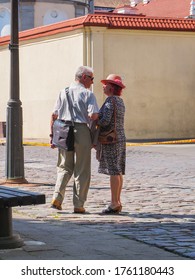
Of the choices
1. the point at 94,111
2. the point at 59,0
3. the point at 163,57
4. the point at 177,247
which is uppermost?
the point at 59,0

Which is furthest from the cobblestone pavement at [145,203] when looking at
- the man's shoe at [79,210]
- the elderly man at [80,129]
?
the elderly man at [80,129]

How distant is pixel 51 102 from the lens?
35219mm

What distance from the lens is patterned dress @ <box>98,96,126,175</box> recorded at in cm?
1152

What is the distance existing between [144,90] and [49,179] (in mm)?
17814

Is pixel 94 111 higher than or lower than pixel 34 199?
higher

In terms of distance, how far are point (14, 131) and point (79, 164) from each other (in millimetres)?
4023

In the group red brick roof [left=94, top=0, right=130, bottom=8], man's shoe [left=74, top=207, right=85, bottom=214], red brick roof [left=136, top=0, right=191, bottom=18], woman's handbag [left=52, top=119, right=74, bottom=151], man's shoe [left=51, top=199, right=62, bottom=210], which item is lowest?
man's shoe [left=74, top=207, right=85, bottom=214]

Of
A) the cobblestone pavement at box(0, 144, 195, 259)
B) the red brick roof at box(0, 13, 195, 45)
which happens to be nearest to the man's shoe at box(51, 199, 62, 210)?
the cobblestone pavement at box(0, 144, 195, 259)

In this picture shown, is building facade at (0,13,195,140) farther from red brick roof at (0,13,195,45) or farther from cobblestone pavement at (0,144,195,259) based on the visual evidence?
cobblestone pavement at (0,144,195,259)

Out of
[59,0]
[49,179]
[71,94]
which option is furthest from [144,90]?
[71,94]

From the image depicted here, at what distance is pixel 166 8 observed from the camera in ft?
191

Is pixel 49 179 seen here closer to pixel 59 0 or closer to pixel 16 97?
pixel 16 97

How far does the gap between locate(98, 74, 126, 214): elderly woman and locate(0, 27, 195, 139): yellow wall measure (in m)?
21.5

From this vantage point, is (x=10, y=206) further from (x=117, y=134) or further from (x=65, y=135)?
(x=117, y=134)
